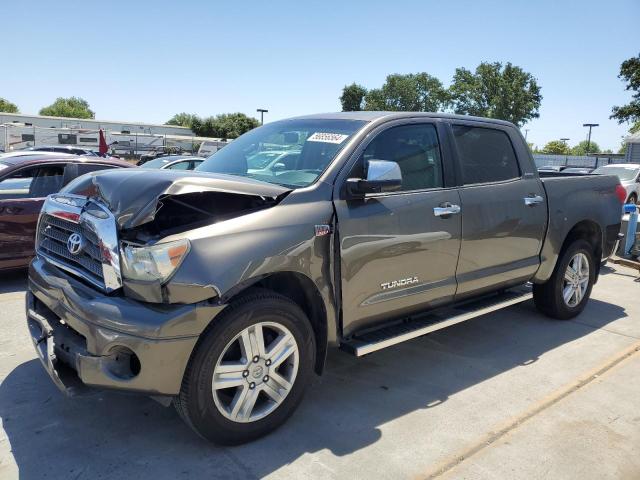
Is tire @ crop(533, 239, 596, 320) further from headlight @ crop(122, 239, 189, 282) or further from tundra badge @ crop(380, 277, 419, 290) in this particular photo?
headlight @ crop(122, 239, 189, 282)

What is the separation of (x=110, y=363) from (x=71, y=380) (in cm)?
36

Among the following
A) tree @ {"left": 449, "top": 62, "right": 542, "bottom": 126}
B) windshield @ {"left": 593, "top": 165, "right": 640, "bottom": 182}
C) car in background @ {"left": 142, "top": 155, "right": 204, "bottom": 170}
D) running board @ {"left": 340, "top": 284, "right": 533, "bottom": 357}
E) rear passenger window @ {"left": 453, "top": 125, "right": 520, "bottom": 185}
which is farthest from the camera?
tree @ {"left": 449, "top": 62, "right": 542, "bottom": 126}

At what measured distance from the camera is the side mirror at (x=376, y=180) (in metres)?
3.30

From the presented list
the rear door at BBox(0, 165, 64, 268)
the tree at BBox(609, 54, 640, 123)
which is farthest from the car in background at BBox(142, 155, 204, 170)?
the tree at BBox(609, 54, 640, 123)

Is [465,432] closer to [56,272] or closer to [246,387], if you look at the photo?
[246,387]

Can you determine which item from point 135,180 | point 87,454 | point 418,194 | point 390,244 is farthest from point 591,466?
point 135,180

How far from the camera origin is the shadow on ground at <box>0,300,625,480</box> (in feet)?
9.27

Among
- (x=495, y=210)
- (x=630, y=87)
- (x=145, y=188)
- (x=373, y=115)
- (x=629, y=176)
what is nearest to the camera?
(x=145, y=188)

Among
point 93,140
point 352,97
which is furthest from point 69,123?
point 352,97

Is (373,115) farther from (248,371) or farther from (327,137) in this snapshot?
(248,371)

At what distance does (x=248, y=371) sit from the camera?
294cm

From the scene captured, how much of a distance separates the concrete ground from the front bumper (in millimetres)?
467

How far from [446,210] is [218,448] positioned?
7.34ft

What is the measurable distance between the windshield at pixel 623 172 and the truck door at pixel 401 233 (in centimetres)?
1564
